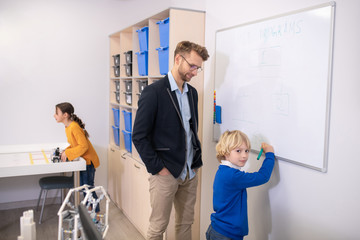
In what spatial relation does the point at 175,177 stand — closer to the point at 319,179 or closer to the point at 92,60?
the point at 319,179

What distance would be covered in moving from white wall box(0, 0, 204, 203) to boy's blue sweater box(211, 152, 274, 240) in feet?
7.40

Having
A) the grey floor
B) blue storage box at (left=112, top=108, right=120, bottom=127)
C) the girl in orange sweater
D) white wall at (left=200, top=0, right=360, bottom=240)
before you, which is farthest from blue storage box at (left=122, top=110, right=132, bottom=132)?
white wall at (left=200, top=0, right=360, bottom=240)

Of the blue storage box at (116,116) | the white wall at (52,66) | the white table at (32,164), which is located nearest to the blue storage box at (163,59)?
the white wall at (52,66)

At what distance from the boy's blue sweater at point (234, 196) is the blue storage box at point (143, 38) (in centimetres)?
163

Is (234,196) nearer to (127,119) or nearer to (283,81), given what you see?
(283,81)

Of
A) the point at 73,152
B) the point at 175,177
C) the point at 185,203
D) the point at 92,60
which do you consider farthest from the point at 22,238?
the point at 92,60

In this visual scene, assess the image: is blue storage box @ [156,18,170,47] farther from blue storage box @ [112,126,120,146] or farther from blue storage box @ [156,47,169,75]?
blue storage box @ [112,126,120,146]

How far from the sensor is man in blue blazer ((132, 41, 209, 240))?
2160 mm

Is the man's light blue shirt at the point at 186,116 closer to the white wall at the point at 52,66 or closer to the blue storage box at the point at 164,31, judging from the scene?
the blue storage box at the point at 164,31

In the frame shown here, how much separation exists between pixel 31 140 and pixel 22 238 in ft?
9.36

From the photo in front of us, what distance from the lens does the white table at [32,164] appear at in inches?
115

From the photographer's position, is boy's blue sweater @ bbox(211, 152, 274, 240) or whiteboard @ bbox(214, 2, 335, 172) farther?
boy's blue sweater @ bbox(211, 152, 274, 240)

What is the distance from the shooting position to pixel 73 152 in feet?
10.8

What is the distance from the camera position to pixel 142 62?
3266 millimetres
